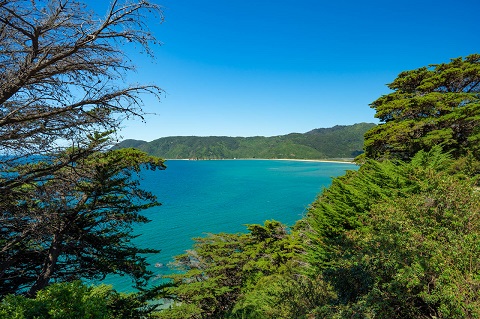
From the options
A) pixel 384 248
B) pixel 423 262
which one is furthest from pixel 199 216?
pixel 423 262

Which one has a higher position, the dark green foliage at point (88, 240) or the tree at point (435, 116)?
the tree at point (435, 116)

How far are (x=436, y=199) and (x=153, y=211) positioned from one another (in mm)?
44883

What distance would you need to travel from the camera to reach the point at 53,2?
3281mm

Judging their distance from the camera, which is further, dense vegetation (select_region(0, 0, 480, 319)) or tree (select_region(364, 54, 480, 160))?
tree (select_region(364, 54, 480, 160))

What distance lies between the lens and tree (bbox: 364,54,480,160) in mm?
17578

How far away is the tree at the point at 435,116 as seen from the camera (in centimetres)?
1758

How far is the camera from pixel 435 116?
19.4 m

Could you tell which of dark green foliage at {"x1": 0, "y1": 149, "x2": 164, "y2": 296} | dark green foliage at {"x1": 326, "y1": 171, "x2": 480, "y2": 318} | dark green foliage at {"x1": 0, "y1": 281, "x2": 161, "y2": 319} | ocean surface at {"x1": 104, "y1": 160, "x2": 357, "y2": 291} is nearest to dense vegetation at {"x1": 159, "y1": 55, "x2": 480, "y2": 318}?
dark green foliage at {"x1": 326, "y1": 171, "x2": 480, "y2": 318}

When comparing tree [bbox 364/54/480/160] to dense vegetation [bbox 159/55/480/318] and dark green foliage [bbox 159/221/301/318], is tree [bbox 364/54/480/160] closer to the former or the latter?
dense vegetation [bbox 159/55/480/318]

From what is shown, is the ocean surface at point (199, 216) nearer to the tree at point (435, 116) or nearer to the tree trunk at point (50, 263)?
the tree at point (435, 116)

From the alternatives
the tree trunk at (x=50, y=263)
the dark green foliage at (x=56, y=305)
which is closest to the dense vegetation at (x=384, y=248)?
the dark green foliage at (x=56, y=305)

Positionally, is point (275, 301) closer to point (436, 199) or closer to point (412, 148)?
point (436, 199)

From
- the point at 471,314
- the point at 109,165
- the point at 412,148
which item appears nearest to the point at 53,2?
the point at 109,165

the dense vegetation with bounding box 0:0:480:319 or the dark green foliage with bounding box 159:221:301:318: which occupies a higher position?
the dense vegetation with bounding box 0:0:480:319
